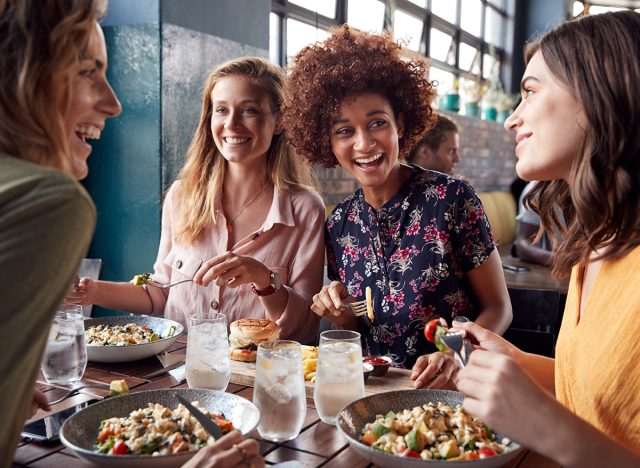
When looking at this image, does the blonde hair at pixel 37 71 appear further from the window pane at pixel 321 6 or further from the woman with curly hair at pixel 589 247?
the window pane at pixel 321 6

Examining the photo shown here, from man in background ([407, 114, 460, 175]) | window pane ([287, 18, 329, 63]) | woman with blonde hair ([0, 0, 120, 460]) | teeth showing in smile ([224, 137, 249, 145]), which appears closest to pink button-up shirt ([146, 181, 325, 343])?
teeth showing in smile ([224, 137, 249, 145])

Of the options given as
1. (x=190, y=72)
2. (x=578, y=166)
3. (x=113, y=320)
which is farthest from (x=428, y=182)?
(x=190, y=72)

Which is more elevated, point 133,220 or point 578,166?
point 578,166

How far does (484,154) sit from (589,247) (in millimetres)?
6234

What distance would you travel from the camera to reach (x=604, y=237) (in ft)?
3.89

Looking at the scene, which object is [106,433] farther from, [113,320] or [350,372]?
[113,320]

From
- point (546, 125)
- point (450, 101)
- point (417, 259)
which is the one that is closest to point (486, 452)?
point (546, 125)

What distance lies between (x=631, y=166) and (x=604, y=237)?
0.44ft

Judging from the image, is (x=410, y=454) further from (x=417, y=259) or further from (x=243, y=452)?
(x=417, y=259)

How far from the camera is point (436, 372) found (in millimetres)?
1472

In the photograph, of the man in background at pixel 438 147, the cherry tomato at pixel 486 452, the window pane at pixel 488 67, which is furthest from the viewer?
the window pane at pixel 488 67

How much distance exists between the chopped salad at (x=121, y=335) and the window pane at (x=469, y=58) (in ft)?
21.1

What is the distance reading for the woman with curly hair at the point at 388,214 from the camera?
6.59 ft

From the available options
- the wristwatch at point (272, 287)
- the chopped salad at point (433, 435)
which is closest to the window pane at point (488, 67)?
the wristwatch at point (272, 287)
